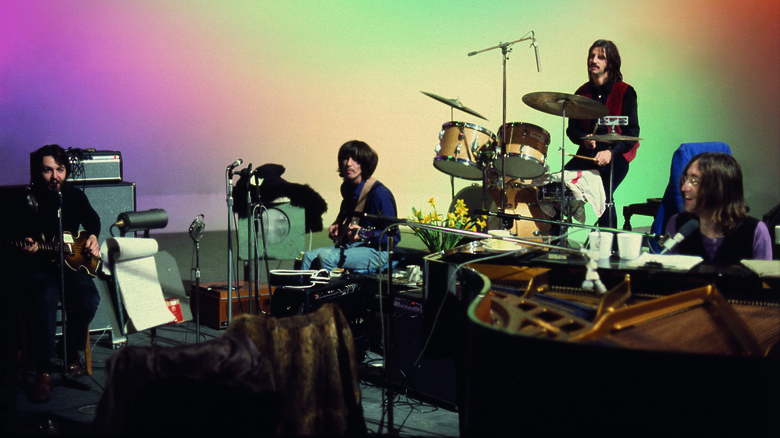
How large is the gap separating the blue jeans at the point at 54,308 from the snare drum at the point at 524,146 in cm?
310

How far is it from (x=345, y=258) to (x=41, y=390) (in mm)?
2012

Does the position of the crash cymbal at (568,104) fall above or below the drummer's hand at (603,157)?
above

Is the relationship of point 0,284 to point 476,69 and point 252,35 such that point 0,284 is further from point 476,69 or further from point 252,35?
point 476,69

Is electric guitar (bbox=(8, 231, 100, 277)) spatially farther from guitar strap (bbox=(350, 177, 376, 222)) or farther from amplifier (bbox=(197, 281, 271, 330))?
guitar strap (bbox=(350, 177, 376, 222))

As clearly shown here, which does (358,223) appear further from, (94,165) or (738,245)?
(738,245)

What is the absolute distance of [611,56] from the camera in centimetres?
501

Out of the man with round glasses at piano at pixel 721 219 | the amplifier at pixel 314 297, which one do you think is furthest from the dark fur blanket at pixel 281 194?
the man with round glasses at piano at pixel 721 219

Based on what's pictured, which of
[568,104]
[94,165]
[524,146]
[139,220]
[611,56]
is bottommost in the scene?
[139,220]

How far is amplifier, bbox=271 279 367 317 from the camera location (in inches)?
149

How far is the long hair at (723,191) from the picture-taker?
296 cm

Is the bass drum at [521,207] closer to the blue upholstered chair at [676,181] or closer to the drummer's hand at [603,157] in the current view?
the drummer's hand at [603,157]

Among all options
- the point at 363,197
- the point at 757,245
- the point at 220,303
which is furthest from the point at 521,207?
the point at 757,245

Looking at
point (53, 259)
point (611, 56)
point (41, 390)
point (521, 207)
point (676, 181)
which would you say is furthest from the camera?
point (521, 207)

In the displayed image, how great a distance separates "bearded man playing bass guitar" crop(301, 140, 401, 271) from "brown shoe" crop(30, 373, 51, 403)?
1838 millimetres
